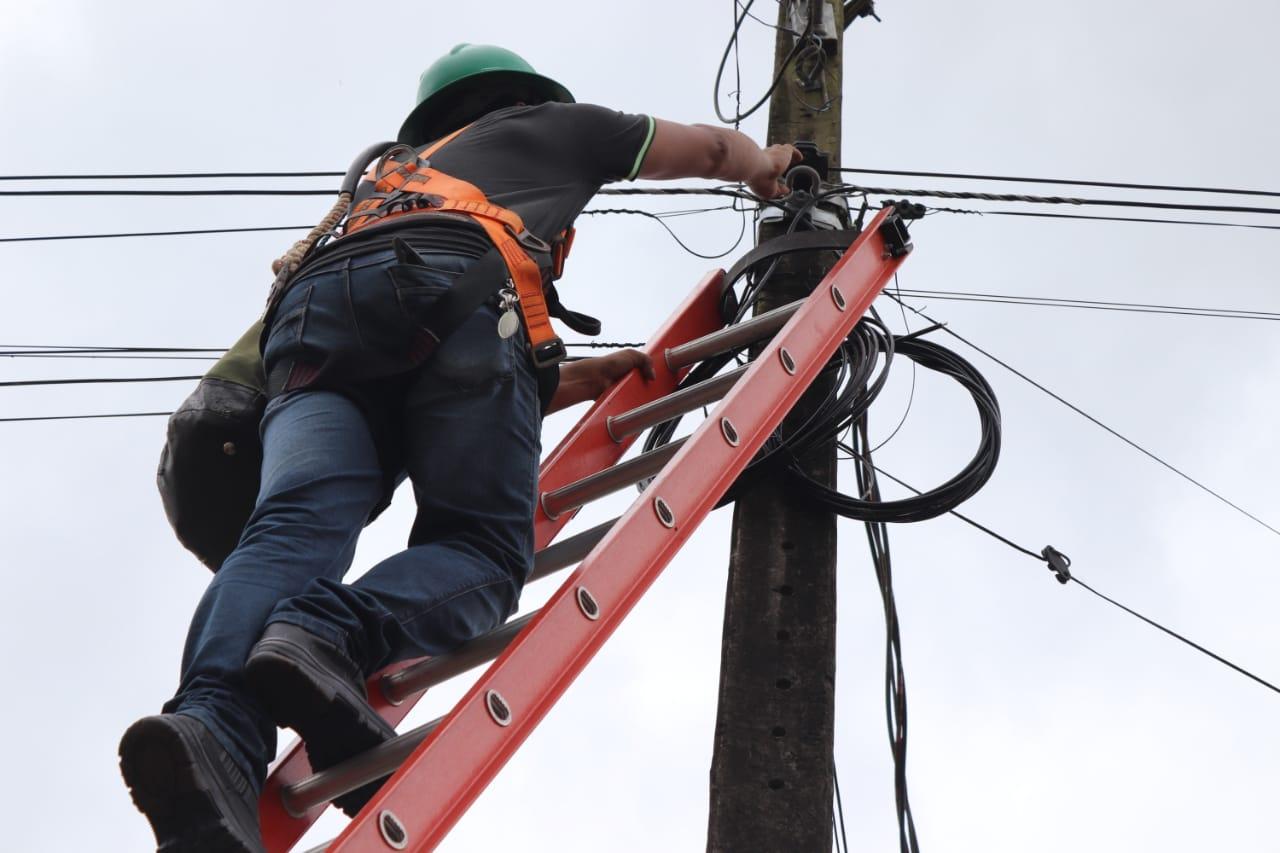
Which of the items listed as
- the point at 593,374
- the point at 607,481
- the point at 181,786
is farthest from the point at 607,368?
the point at 181,786

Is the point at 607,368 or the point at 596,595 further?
the point at 607,368

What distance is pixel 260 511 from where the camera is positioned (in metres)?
2.78

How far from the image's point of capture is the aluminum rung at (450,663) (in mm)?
2857

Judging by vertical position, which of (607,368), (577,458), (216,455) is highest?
(607,368)

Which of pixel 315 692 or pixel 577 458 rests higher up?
pixel 577 458

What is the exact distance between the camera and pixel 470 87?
362 centimetres

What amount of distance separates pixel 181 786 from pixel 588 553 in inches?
42.5

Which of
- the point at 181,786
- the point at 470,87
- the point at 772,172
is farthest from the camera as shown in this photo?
the point at 772,172

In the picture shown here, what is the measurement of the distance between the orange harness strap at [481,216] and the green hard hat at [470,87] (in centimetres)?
34

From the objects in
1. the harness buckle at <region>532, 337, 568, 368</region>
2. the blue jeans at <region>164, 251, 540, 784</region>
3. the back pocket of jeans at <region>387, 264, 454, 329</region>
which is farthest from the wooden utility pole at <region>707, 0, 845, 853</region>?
the back pocket of jeans at <region>387, 264, 454, 329</region>

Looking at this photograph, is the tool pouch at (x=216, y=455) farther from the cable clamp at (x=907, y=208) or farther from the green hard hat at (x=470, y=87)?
the cable clamp at (x=907, y=208)

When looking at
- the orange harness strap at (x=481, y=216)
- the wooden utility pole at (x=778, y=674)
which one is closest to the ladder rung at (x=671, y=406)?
the wooden utility pole at (x=778, y=674)

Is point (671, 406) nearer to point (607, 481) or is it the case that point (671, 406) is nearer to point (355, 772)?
point (607, 481)

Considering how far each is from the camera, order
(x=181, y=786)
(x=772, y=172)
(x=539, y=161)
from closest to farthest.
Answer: (x=181, y=786), (x=539, y=161), (x=772, y=172)
